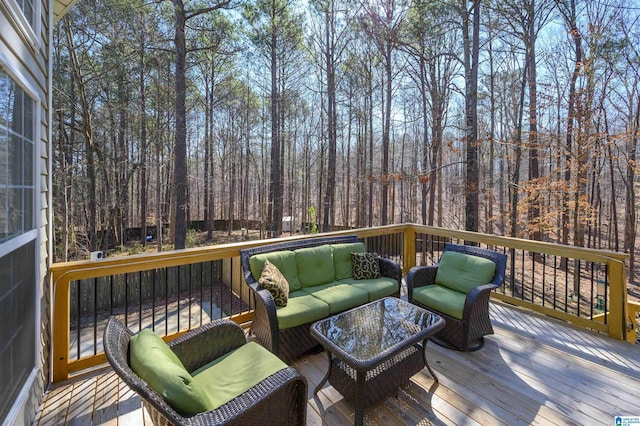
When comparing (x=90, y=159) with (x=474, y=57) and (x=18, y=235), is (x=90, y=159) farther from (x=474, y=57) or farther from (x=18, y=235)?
(x=474, y=57)

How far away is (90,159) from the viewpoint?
8.84m

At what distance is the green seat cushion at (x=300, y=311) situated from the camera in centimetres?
254

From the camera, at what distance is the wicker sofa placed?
101 inches

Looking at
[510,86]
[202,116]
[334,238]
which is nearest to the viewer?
[334,238]

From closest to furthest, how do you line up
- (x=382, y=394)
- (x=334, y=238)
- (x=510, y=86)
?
(x=382, y=394) < (x=334, y=238) < (x=510, y=86)

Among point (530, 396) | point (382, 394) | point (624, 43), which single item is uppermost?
point (624, 43)

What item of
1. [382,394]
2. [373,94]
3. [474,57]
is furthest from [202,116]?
[382,394]

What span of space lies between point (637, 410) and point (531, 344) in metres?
0.91

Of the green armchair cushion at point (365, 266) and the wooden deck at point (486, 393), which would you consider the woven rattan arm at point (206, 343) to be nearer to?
the wooden deck at point (486, 393)

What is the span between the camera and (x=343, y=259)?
3660 mm

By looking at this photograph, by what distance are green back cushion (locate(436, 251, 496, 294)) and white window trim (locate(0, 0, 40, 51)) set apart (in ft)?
13.3

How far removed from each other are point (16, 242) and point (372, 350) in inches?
90.5

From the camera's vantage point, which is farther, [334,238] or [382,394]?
[334,238]

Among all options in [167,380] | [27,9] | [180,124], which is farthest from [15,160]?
[180,124]
